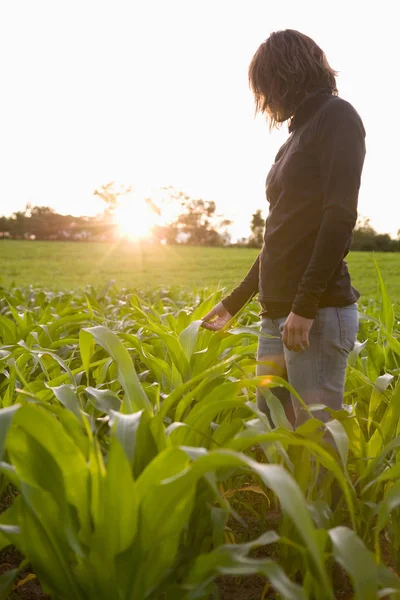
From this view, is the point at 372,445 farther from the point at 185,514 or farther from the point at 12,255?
the point at 12,255

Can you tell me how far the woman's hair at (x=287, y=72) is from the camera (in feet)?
5.91

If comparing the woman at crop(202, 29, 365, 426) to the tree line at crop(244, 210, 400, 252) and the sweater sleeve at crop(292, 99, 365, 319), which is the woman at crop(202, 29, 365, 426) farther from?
the tree line at crop(244, 210, 400, 252)

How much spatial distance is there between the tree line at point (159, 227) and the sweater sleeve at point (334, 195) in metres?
24.2

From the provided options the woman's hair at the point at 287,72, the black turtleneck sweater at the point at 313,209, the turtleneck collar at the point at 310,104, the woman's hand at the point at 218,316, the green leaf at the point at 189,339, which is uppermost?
the woman's hair at the point at 287,72

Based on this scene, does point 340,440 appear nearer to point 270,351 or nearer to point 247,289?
point 270,351

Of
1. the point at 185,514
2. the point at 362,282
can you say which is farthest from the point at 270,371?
the point at 362,282

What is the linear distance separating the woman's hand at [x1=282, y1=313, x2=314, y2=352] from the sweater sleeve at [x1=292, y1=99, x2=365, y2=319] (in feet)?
0.07

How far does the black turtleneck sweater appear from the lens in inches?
63.2

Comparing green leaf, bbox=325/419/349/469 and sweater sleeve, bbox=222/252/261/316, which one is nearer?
green leaf, bbox=325/419/349/469

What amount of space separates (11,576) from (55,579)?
11 cm

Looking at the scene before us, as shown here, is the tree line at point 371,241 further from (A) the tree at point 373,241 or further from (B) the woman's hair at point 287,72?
(B) the woman's hair at point 287,72

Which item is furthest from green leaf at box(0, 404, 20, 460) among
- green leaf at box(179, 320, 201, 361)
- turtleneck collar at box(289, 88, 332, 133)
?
turtleneck collar at box(289, 88, 332, 133)

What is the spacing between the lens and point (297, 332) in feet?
5.48

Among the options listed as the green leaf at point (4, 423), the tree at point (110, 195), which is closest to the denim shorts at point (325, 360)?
the green leaf at point (4, 423)
